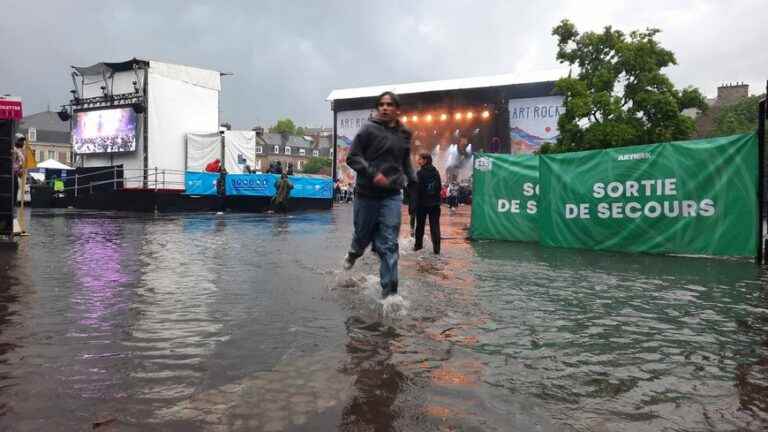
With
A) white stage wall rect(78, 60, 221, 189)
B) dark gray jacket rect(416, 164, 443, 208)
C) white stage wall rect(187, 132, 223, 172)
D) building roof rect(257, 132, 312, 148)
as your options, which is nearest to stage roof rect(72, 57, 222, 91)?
white stage wall rect(78, 60, 221, 189)

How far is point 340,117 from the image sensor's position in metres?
52.0

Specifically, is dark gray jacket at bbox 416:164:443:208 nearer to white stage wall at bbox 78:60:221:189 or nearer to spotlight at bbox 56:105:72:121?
white stage wall at bbox 78:60:221:189

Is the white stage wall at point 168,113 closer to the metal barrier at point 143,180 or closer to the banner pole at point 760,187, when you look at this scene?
the metal barrier at point 143,180

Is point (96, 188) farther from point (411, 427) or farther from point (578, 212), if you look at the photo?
point (411, 427)

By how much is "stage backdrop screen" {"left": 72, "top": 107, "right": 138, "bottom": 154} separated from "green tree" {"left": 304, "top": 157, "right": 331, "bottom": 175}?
101212mm

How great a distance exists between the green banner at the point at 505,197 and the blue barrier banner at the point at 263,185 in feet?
→ 47.4

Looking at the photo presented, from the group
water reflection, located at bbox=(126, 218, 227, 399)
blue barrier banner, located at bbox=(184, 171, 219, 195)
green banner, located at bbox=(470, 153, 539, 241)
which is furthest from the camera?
blue barrier banner, located at bbox=(184, 171, 219, 195)

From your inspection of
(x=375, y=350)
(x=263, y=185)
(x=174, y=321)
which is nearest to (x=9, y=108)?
(x=174, y=321)

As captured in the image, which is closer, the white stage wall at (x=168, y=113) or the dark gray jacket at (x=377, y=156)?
the dark gray jacket at (x=377, y=156)

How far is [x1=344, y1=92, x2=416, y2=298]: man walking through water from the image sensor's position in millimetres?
5219

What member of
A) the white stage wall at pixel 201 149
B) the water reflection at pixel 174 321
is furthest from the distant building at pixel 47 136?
the water reflection at pixel 174 321

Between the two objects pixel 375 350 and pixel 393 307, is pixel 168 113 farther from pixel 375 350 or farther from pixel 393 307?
pixel 375 350

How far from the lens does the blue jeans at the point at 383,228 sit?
17.0ft

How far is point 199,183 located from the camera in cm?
2416
